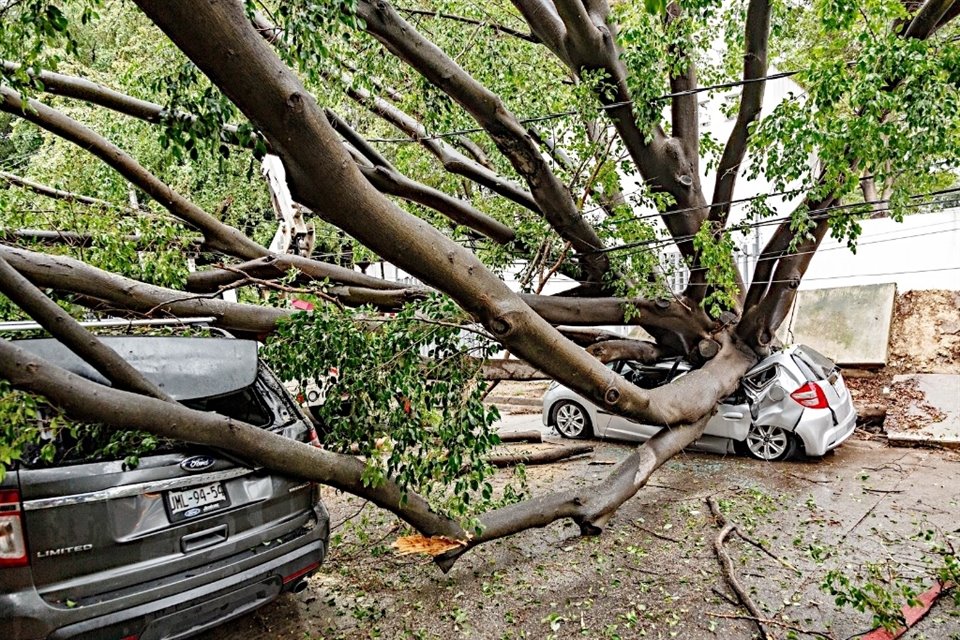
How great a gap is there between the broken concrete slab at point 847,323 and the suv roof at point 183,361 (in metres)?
9.36

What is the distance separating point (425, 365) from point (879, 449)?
276 inches

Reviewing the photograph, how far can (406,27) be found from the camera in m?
4.98

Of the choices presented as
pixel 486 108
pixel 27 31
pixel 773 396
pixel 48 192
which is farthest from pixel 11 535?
pixel 773 396

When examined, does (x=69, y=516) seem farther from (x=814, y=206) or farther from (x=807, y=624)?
(x=814, y=206)

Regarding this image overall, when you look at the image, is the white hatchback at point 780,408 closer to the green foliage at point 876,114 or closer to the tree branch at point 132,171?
the green foliage at point 876,114

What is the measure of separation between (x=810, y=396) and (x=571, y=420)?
353 centimetres

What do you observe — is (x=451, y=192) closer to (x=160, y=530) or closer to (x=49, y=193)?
(x=49, y=193)

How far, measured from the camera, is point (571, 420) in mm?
9320

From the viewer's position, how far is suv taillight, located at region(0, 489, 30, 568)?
8.30ft

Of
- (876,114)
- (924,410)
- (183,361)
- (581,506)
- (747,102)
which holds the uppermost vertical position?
(747,102)

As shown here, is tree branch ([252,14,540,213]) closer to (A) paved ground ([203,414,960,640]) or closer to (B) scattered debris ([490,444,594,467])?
(B) scattered debris ([490,444,594,467])

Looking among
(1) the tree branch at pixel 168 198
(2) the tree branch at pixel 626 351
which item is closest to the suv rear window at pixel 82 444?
(1) the tree branch at pixel 168 198

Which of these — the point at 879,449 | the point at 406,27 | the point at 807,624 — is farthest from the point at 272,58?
the point at 879,449

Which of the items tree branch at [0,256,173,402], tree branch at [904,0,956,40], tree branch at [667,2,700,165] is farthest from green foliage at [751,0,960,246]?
tree branch at [0,256,173,402]
